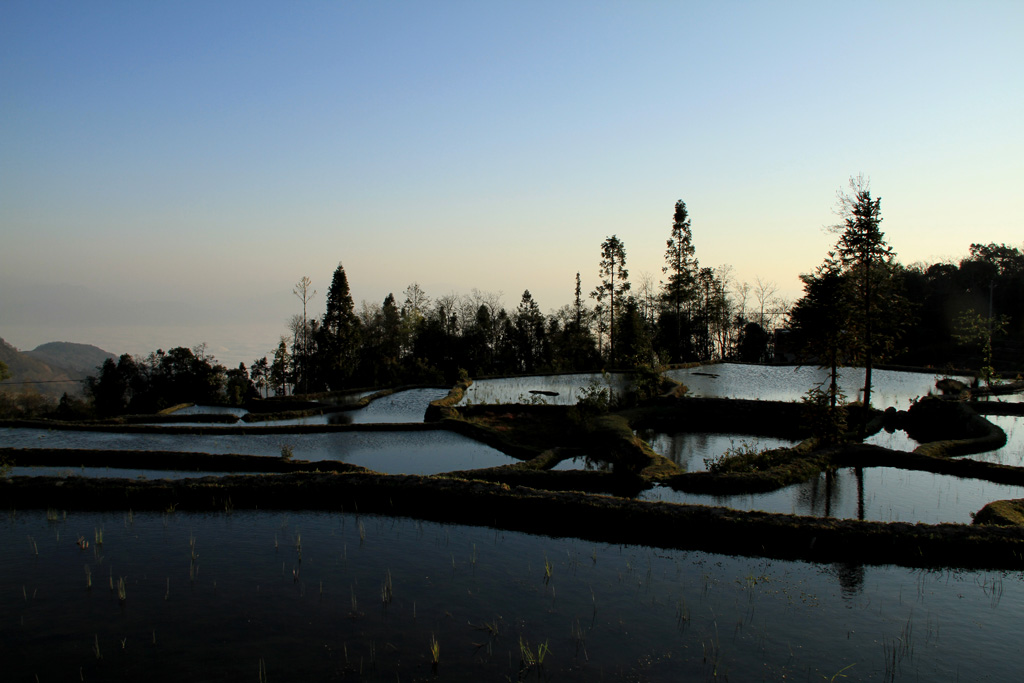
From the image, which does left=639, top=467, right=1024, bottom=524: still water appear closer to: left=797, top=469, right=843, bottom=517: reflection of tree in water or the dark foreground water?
left=797, top=469, right=843, bottom=517: reflection of tree in water

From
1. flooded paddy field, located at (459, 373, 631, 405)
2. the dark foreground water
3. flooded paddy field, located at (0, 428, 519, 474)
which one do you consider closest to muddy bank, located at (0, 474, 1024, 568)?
the dark foreground water

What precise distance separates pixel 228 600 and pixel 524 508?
6264mm

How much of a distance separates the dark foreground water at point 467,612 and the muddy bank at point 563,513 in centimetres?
61

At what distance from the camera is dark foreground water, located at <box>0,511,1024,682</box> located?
294 inches

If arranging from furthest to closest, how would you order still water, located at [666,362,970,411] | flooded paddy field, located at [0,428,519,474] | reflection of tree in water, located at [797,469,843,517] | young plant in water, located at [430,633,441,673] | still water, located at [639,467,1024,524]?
1. still water, located at [666,362,970,411]
2. flooded paddy field, located at [0,428,519,474]
3. reflection of tree in water, located at [797,469,843,517]
4. still water, located at [639,467,1024,524]
5. young plant in water, located at [430,633,441,673]

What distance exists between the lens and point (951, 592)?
971cm

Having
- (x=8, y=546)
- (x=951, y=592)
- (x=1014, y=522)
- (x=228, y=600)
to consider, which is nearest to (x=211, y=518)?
(x=8, y=546)

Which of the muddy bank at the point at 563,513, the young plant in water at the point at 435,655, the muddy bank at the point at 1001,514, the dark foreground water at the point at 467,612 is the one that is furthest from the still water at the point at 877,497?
the young plant in water at the point at 435,655

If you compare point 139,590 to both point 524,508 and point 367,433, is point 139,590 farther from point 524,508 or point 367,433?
point 367,433

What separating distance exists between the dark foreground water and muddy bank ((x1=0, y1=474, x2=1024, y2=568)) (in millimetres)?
606

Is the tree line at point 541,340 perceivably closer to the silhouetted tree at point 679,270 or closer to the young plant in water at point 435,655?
the silhouetted tree at point 679,270

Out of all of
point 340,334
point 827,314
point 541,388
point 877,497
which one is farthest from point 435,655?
point 340,334

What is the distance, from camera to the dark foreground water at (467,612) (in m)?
7.46

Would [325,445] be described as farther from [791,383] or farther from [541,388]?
[791,383]
